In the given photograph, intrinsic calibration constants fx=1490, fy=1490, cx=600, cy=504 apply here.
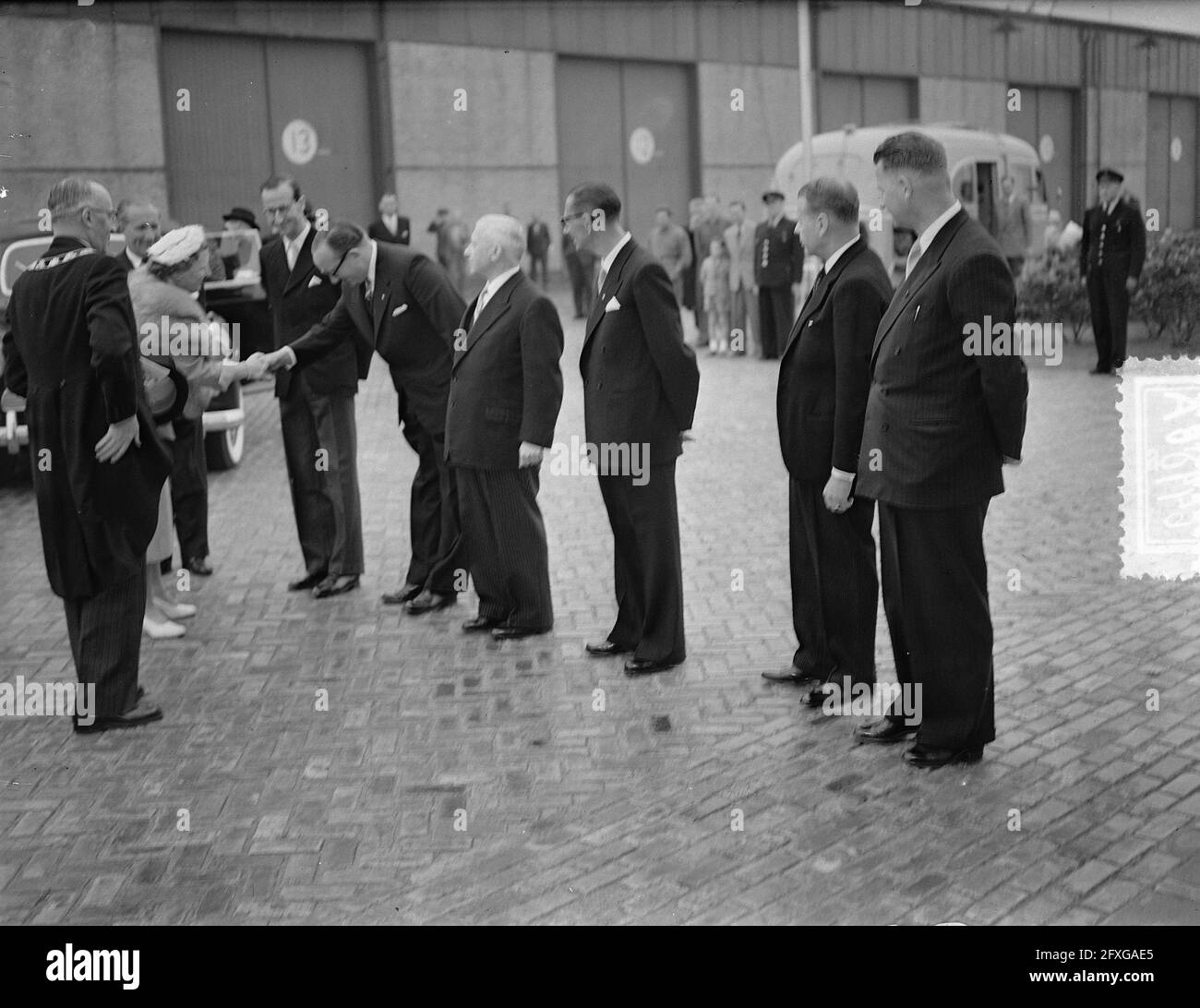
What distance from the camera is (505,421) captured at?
6.84 meters

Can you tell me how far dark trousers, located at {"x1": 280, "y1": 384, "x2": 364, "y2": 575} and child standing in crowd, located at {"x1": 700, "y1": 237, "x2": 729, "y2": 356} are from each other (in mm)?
11869

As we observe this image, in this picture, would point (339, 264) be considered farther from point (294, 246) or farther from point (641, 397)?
point (641, 397)

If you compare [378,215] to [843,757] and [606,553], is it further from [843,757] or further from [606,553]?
[843,757]

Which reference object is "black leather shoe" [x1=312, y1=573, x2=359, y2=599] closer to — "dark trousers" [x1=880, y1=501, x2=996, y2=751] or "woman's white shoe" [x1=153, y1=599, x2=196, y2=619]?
"woman's white shoe" [x1=153, y1=599, x2=196, y2=619]

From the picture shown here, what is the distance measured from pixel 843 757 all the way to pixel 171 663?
3.21 meters

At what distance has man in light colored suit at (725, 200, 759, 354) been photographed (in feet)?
61.3

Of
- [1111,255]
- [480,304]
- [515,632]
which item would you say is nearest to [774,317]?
[1111,255]

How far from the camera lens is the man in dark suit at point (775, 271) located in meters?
17.7

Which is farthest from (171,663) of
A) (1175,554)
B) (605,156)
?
(605,156)

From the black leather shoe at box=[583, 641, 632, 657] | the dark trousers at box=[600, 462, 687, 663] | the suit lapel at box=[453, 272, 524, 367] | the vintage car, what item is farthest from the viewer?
the vintage car

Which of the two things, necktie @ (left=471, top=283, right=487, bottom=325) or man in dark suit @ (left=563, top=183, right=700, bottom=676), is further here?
necktie @ (left=471, top=283, right=487, bottom=325)

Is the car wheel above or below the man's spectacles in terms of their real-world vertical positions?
below

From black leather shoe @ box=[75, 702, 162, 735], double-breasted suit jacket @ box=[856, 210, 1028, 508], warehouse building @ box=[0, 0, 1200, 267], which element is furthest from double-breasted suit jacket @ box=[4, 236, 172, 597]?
warehouse building @ box=[0, 0, 1200, 267]

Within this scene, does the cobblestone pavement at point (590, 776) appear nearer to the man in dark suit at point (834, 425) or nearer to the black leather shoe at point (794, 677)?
the black leather shoe at point (794, 677)
